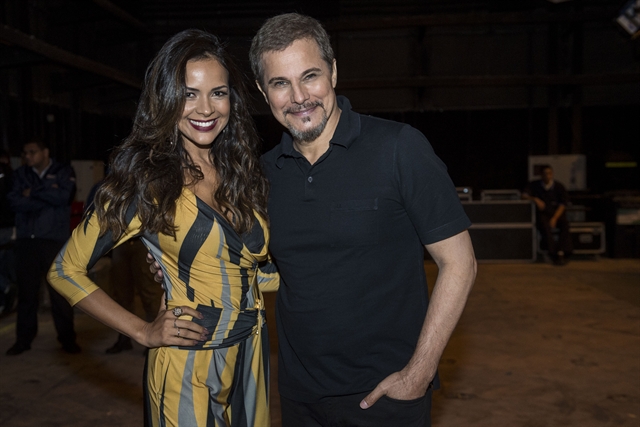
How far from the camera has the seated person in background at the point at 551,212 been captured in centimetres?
893

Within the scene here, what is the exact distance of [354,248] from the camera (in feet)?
4.75

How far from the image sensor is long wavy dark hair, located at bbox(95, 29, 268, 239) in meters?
1.55

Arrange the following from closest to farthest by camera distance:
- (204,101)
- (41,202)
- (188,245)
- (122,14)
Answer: (188,245) → (204,101) → (41,202) → (122,14)

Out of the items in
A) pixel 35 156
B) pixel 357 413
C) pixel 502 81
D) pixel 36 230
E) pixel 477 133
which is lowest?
pixel 357 413

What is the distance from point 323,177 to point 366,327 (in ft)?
1.25

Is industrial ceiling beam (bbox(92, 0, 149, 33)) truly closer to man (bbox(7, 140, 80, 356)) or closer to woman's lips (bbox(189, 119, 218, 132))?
man (bbox(7, 140, 80, 356))

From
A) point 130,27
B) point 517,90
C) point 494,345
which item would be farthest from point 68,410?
point 517,90

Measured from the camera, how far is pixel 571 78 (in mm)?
10922

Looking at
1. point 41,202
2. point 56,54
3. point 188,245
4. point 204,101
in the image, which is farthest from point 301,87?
point 56,54

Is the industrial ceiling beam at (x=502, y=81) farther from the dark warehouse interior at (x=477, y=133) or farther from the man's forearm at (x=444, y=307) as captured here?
the man's forearm at (x=444, y=307)

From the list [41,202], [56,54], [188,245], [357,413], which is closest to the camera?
[357,413]

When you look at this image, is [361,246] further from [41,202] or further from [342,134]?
[41,202]

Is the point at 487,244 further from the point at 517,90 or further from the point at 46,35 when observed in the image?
the point at 46,35

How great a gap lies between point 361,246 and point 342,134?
0.28m
